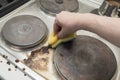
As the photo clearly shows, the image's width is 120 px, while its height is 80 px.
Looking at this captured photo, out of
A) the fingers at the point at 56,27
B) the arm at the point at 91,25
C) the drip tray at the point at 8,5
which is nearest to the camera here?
the arm at the point at 91,25

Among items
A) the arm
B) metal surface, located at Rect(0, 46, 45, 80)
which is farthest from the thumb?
metal surface, located at Rect(0, 46, 45, 80)

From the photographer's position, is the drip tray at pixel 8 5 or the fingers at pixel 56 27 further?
the drip tray at pixel 8 5

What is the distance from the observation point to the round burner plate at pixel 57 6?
34.9 inches

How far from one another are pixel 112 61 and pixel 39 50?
26cm

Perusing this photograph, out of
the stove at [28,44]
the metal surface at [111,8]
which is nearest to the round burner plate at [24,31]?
the stove at [28,44]

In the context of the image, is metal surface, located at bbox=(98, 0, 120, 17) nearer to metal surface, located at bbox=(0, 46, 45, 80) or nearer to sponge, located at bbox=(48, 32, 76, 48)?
sponge, located at bbox=(48, 32, 76, 48)

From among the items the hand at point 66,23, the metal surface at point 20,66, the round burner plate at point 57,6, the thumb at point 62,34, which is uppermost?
the hand at point 66,23

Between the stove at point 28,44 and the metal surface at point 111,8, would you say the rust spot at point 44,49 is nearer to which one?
the stove at point 28,44

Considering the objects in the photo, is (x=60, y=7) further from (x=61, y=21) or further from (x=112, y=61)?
(x=112, y=61)

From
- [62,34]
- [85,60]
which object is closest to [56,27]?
[62,34]

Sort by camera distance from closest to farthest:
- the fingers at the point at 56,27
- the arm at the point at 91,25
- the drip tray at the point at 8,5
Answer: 1. the arm at the point at 91,25
2. the fingers at the point at 56,27
3. the drip tray at the point at 8,5

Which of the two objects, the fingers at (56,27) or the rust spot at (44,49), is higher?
the fingers at (56,27)

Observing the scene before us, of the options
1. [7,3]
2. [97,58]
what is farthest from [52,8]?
[97,58]

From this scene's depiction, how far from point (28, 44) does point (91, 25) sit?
234 mm
